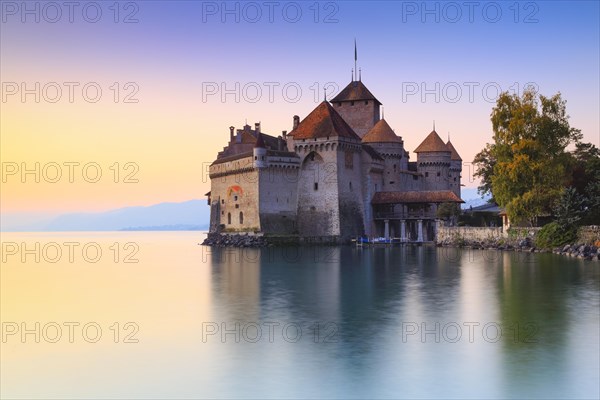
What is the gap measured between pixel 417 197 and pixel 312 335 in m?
37.2

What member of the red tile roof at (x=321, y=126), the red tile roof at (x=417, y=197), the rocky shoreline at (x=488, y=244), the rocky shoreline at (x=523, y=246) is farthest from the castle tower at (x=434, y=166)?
the rocky shoreline at (x=523, y=246)

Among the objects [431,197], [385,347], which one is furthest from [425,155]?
[385,347]

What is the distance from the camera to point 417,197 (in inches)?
2025

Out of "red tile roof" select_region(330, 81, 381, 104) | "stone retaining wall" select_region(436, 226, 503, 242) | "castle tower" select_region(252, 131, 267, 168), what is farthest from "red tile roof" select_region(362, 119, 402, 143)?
"castle tower" select_region(252, 131, 267, 168)

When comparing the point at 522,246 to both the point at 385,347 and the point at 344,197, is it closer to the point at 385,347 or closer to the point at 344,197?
the point at 344,197

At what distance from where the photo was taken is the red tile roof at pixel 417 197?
49969mm

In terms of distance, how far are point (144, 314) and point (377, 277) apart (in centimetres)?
1079

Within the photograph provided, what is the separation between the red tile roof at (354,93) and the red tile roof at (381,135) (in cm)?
412

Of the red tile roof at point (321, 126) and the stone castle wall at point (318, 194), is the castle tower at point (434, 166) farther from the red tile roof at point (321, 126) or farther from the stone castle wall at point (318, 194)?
the stone castle wall at point (318, 194)

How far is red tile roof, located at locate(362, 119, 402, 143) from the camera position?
2240 inches

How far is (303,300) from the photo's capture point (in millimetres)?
21266

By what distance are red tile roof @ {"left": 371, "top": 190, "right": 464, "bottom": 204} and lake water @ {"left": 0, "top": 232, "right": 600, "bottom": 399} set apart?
20.3m

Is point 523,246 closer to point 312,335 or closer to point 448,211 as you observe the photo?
point 448,211

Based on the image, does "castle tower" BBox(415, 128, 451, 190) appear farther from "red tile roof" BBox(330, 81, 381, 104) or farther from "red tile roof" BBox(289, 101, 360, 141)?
"red tile roof" BBox(289, 101, 360, 141)
